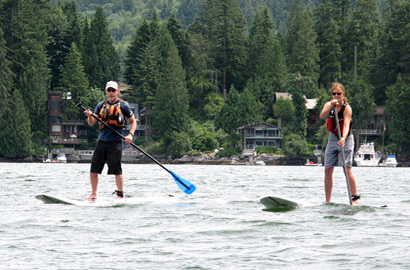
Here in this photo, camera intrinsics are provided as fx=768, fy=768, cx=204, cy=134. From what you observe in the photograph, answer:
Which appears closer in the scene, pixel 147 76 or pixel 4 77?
pixel 4 77

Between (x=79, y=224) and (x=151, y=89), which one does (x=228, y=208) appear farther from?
(x=151, y=89)

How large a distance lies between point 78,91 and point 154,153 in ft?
42.2

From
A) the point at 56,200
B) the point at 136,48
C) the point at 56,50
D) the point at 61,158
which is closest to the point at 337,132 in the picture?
the point at 56,200

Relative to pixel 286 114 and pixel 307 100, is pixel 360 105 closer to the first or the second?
pixel 286 114

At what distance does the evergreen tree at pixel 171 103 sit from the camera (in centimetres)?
9631

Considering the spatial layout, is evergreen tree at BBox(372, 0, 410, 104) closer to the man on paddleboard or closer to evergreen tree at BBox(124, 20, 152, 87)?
evergreen tree at BBox(124, 20, 152, 87)

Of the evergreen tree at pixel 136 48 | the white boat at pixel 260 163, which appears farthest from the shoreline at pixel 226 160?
the evergreen tree at pixel 136 48

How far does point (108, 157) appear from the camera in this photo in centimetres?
1296

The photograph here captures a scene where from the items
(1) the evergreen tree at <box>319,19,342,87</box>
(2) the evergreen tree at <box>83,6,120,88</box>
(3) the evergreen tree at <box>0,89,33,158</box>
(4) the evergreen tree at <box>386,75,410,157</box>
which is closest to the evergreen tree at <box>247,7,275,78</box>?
(1) the evergreen tree at <box>319,19,342,87</box>

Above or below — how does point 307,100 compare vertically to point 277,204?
above

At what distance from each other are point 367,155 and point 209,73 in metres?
30.7

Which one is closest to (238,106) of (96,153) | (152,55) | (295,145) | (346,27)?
(295,145)

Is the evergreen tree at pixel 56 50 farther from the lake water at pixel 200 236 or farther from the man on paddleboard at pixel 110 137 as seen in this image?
the lake water at pixel 200 236

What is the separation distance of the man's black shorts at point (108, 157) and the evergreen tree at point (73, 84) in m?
85.5
